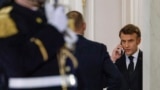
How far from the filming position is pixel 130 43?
13.8ft

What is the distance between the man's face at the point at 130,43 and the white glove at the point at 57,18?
2.50m

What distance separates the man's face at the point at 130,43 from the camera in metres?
4.13

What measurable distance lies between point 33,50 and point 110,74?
1666mm

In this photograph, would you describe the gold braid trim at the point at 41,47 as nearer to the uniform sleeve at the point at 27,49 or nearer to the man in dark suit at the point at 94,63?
the uniform sleeve at the point at 27,49

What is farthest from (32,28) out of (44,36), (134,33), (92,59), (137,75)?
(134,33)

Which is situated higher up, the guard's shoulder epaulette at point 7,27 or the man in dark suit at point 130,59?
the guard's shoulder epaulette at point 7,27

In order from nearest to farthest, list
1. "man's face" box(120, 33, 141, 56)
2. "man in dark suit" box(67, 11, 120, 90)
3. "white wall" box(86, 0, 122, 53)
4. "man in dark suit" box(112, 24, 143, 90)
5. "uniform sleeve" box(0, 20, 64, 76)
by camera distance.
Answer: "uniform sleeve" box(0, 20, 64, 76) → "man in dark suit" box(67, 11, 120, 90) → "man in dark suit" box(112, 24, 143, 90) → "man's face" box(120, 33, 141, 56) → "white wall" box(86, 0, 122, 53)

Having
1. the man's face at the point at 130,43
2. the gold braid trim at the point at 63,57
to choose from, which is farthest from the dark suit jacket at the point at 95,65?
the gold braid trim at the point at 63,57

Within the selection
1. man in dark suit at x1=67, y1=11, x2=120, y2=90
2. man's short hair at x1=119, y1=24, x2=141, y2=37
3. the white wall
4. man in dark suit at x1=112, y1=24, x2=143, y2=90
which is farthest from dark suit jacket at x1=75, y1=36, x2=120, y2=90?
the white wall

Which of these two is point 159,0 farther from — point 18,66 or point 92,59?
point 18,66

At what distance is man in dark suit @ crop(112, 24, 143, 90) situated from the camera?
387 cm

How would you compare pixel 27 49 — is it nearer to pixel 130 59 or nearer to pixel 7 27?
pixel 7 27

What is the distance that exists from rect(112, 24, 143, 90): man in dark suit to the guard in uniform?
1.92 m

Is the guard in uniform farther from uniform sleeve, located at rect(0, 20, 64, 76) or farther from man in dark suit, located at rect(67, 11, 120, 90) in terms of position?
man in dark suit, located at rect(67, 11, 120, 90)
